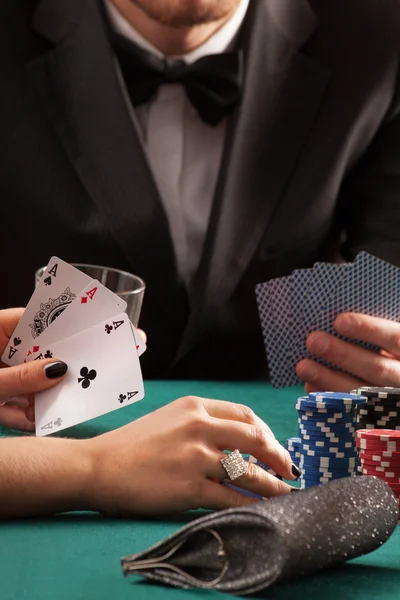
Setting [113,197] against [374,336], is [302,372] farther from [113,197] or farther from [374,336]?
[113,197]

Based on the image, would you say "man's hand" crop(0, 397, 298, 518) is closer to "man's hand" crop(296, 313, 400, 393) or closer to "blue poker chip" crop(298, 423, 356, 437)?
"blue poker chip" crop(298, 423, 356, 437)

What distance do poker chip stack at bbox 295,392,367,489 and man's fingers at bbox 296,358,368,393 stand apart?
0.97 meters

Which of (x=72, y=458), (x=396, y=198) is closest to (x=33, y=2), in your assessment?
(x=396, y=198)

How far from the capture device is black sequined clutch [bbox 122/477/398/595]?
3.51 feet

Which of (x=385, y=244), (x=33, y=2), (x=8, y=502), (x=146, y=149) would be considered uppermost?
(x=33, y=2)

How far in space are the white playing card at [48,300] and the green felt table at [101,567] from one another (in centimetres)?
57

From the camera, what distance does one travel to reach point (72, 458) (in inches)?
57.8

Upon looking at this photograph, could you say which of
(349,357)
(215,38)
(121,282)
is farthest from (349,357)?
(215,38)

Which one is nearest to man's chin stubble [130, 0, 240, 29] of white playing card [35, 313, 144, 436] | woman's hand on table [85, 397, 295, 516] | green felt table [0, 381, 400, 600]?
white playing card [35, 313, 144, 436]

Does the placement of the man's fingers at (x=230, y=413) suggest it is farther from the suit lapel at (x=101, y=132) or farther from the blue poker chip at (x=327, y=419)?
the suit lapel at (x=101, y=132)

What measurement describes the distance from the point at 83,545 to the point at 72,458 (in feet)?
0.67

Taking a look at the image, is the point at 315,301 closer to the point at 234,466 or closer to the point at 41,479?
the point at 234,466

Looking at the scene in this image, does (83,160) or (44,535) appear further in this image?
(83,160)

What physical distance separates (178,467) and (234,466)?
83 millimetres
